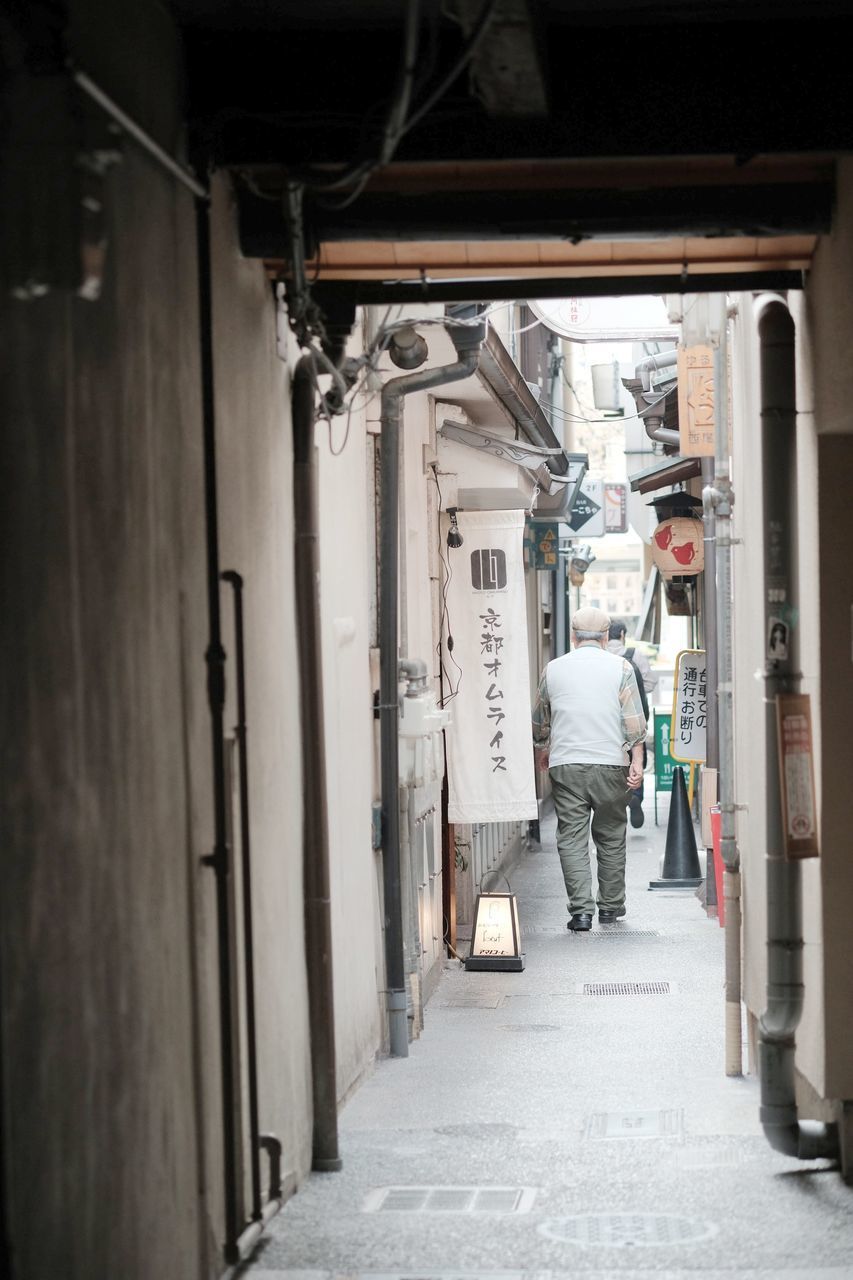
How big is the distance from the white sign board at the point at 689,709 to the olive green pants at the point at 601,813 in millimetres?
2005

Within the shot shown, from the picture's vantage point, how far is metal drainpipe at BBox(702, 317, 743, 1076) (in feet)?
→ 30.5

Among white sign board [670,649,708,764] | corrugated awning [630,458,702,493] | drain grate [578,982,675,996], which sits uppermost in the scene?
corrugated awning [630,458,702,493]

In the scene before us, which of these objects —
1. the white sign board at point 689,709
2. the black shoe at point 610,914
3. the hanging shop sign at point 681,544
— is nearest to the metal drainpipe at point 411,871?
the black shoe at point 610,914

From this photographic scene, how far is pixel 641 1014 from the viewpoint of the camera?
36.5ft

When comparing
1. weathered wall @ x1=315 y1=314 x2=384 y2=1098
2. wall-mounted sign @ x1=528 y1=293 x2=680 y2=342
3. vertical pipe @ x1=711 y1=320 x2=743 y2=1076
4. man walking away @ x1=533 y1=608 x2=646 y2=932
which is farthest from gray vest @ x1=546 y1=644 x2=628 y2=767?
weathered wall @ x1=315 y1=314 x2=384 y2=1098

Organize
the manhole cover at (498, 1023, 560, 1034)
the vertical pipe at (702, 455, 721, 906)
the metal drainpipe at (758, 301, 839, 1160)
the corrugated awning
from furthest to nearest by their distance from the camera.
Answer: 1. the corrugated awning
2. the vertical pipe at (702, 455, 721, 906)
3. the manhole cover at (498, 1023, 560, 1034)
4. the metal drainpipe at (758, 301, 839, 1160)

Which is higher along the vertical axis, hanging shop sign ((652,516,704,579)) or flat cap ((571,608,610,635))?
hanging shop sign ((652,516,704,579))

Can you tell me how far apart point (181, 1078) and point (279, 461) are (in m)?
2.94

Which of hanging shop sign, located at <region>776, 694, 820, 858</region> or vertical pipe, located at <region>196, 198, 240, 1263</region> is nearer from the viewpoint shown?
vertical pipe, located at <region>196, 198, 240, 1263</region>

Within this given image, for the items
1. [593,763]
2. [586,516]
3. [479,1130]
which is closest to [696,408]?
[593,763]

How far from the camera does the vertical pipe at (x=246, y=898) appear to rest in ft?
20.1

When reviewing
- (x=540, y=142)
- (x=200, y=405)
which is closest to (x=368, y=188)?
(x=540, y=142)

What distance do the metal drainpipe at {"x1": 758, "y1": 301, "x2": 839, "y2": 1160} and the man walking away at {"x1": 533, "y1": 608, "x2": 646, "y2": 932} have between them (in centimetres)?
718

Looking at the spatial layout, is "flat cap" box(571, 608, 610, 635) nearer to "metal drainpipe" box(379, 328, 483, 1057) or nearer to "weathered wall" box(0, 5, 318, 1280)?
"metal drainpipe" box(379, 328, 483, 1057)
